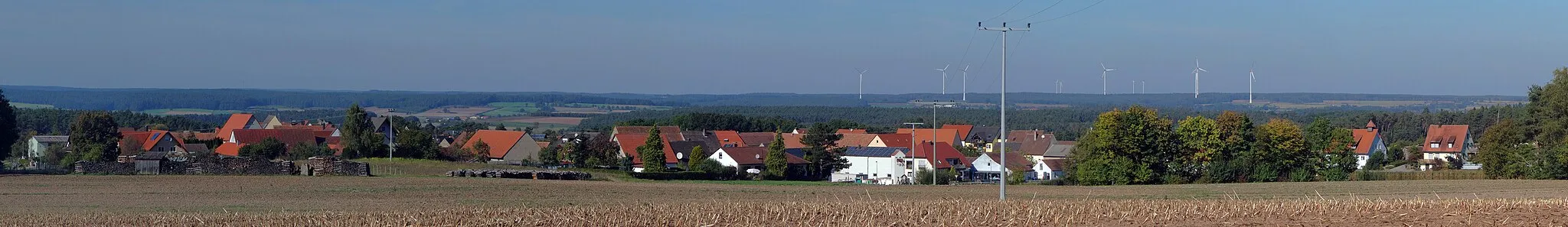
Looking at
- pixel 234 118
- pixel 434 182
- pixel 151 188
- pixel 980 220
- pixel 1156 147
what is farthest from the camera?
pixel 234 118

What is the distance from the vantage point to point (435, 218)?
19.2m

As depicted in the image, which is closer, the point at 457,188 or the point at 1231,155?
the point at 457,188

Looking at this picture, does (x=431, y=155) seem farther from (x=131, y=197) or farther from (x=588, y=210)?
(x=588, y=210)

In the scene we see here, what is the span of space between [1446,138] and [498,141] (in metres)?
74.2

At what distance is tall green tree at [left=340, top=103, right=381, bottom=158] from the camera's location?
76.4 m

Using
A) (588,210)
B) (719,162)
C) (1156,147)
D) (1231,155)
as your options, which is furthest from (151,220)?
(719,162)

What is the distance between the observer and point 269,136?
299 ft

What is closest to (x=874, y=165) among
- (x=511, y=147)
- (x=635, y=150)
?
(x=635, y=150)

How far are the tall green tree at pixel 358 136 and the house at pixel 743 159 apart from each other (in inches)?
785

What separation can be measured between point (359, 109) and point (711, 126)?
228 feet

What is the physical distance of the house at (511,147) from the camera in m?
94.4

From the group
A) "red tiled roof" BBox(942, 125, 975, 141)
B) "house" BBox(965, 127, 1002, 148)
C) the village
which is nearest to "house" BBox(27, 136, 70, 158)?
the village

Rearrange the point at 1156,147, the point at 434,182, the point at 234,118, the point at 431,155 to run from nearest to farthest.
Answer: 1. the point at 434,182
2. the point at 1156,147
3. the point at 431,155
4. the point at 234,118

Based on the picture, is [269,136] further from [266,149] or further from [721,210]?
[721,210]
